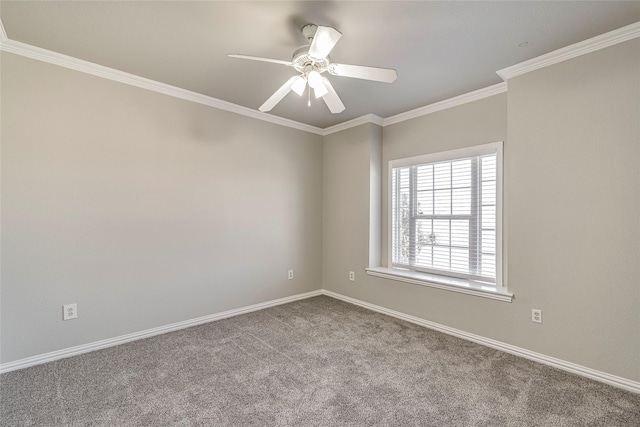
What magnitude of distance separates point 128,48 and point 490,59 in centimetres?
286

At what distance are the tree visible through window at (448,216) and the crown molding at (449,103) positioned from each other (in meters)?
0.58

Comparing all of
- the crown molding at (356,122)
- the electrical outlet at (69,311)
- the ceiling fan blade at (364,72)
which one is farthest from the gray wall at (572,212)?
the electrical outlet at (69,311)

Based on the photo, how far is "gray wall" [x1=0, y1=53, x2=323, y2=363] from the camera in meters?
2.24

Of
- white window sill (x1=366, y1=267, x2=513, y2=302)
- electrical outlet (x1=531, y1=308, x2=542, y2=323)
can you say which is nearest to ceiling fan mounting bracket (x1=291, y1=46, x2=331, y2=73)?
white window sill (x1=366, y1=267, x2=513, y2=302)

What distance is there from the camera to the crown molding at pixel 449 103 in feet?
9.32

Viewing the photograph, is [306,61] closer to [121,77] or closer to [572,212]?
[121,77]

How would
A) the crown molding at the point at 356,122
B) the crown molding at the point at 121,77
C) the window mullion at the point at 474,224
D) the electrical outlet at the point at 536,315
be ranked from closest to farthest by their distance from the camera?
the crown molding at the point at 121,77 < the electrical outlet at the point at 536,315 < the window mullion at the point at 474,224 < the crown molding at the point at 356,122

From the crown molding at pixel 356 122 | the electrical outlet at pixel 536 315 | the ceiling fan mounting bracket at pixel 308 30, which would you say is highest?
the ceiling fan mounting bracket at pixel 308 30

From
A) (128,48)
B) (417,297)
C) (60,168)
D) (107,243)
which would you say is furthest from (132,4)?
(417,297)

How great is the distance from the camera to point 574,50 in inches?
86.7

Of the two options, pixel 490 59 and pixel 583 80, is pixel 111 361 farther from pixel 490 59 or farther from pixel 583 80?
pixel 583 80

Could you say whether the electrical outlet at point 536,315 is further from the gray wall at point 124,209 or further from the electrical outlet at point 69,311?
the electrical outlet at point 69,311

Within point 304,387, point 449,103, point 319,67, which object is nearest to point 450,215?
point 449,103

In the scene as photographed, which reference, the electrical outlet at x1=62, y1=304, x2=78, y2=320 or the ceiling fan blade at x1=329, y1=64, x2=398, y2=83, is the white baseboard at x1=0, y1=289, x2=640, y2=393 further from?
the ceiling fan blade at x1=329, y1=64, x2=398, y2=83
